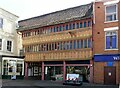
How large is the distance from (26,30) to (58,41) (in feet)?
23.1

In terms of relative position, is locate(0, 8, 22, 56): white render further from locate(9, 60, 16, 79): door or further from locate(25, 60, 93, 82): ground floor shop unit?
locate(25, 60, 93, 82): ground floor shop unit

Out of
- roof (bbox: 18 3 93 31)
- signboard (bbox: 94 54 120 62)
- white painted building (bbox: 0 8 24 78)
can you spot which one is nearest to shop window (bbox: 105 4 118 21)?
roof (bbox: 18 3 93 31)

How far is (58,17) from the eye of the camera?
120 feet

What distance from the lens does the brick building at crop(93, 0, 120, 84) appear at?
2884 centimetres

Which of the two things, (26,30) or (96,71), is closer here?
(96,71)

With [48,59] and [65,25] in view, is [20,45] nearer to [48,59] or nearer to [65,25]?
[48,59]

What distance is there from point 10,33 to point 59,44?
31.4 feet

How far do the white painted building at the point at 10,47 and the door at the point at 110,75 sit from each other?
1498cm

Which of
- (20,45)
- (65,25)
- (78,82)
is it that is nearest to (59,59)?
(65,25)

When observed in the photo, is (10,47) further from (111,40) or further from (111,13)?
(111,13)

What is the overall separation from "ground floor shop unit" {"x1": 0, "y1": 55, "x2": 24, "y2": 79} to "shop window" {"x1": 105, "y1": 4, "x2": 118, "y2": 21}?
15891mm

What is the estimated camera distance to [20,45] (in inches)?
1650

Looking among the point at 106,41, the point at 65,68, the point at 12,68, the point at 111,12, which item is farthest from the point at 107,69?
the point at 12,68

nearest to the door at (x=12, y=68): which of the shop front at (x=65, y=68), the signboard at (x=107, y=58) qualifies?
the shop front at (x=65, y=68)
